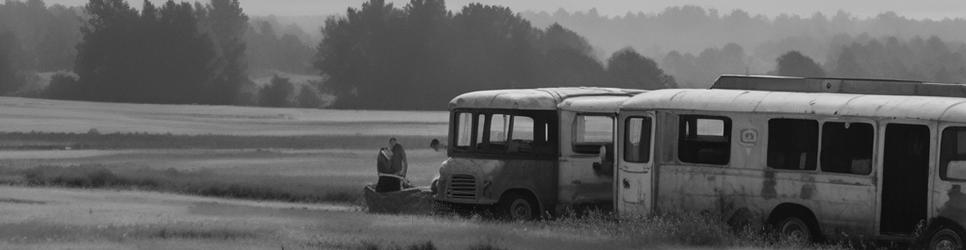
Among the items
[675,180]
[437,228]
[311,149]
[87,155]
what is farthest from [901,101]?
[311,149]

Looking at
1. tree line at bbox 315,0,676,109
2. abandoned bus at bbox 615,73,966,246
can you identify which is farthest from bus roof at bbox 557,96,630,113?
tree line at bbox 315,0,676,109

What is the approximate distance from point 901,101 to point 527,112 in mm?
8466

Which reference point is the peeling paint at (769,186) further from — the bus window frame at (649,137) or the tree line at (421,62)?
the tree line at (421,62)

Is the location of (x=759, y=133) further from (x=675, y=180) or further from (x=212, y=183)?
(x=212, y=183)

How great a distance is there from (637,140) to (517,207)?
444 cm

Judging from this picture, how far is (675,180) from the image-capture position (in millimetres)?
26984

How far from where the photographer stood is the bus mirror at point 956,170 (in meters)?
23.5

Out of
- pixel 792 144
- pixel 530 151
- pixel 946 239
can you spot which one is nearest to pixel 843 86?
pixel 792 144

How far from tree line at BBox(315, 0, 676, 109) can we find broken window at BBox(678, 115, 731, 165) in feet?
482

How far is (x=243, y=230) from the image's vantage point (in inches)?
1001

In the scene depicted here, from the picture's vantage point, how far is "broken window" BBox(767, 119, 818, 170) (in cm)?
2552

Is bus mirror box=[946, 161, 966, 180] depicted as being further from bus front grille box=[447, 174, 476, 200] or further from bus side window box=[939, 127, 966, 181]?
bus front grille box=[447, 174, 476, 200]

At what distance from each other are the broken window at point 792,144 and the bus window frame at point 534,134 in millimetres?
5807

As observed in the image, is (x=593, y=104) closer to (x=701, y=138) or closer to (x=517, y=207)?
(x=517, y=207)
